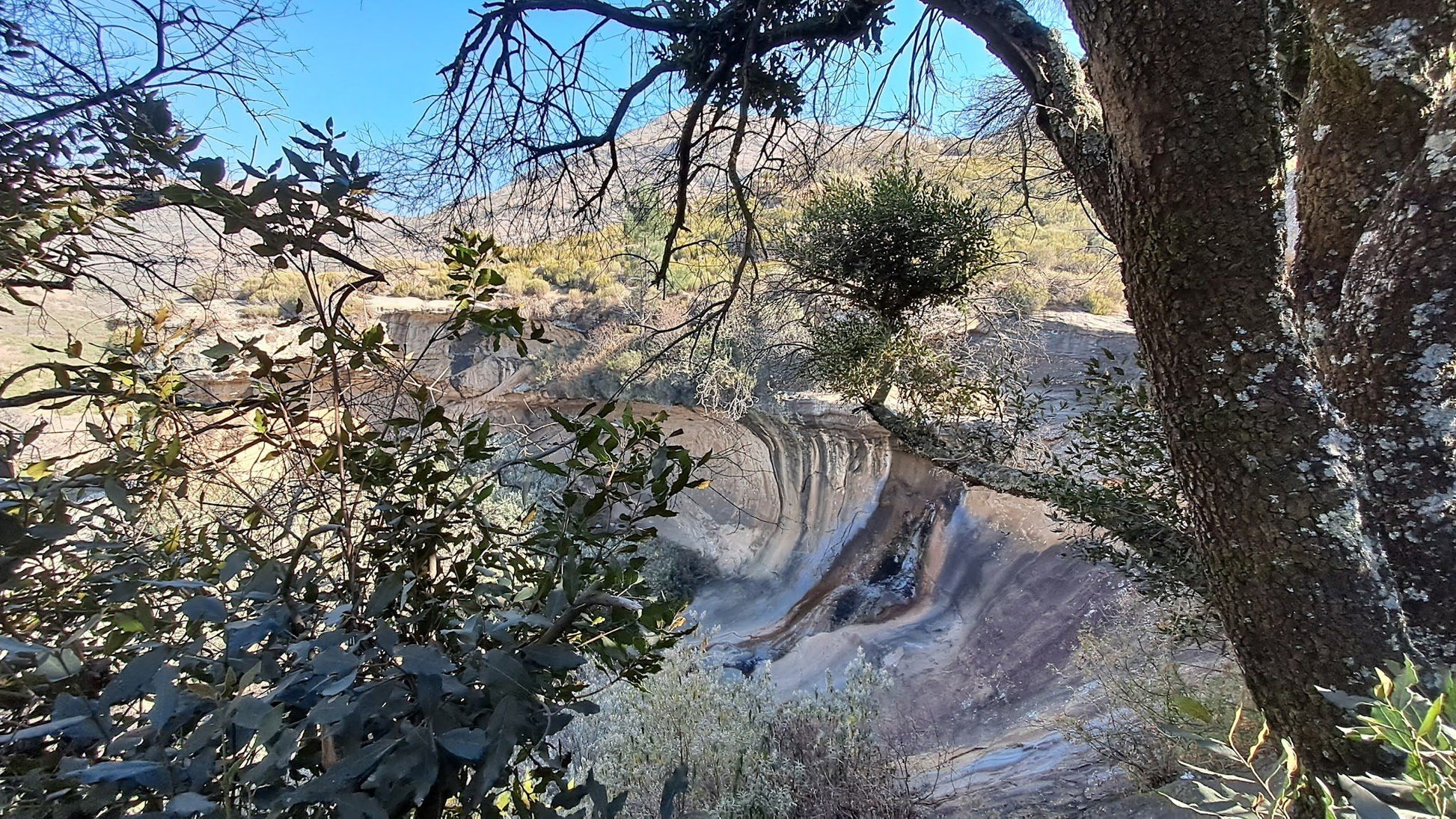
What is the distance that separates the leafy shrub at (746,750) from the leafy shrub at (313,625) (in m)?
1.70

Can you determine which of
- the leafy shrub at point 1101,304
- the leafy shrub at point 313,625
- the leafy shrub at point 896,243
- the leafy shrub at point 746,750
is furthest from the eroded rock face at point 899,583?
the leafy shrub at point 313,625

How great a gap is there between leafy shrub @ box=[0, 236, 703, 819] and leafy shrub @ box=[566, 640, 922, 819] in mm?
1701

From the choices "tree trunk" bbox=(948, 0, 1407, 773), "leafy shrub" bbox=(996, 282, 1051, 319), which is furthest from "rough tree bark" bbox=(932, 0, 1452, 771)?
"leafy shrub" bbox=(996, 282, 1051, 319)

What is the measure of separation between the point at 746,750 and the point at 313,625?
2.41m

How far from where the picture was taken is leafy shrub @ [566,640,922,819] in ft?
8.19

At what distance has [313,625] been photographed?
2.33 ft

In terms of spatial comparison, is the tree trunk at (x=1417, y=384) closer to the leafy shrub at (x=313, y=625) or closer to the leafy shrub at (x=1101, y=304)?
the leafy shrub at (x=313, y=625)

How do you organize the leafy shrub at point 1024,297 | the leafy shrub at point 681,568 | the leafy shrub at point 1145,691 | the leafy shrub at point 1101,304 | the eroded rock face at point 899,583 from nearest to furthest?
1. the leafy shrub at point 1145,691
2. the eroded rock face at point 899,583
3. the leafy shrub at point 1024,297
4. the leafy shrub at point 1101,304
5. the leafy shrub at point 681,568

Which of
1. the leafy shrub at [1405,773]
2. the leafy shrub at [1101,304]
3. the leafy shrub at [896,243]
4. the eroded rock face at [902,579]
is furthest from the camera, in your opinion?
the leafy shrub at [1101,304]

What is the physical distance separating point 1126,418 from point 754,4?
6.52 feet

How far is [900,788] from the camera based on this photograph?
279cm

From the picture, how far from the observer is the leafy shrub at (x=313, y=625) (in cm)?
50

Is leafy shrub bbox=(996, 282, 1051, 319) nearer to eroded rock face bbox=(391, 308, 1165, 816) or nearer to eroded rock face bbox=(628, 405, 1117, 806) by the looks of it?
eroded rock face bbox=(391, 308, 1165, 816)

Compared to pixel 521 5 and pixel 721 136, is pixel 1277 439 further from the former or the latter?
pixel 721 136
